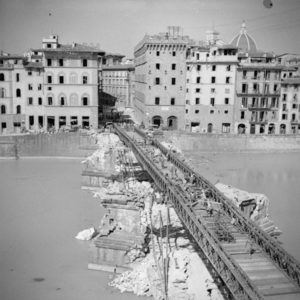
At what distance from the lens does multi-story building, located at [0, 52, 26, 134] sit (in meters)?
29.1

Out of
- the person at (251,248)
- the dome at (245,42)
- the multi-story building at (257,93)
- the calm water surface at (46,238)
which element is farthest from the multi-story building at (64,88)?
the person at (251,248)

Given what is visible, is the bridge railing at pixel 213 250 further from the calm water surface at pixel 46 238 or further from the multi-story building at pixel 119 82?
the multi-story building at pixel 119 82

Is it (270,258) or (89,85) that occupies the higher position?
(89,85)

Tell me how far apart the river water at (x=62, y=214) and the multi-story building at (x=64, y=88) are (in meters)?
4.17

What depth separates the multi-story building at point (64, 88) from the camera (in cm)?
2877

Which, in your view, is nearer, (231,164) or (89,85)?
(231,164)

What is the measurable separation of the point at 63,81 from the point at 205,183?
18.0 metres

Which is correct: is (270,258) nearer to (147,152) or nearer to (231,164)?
(147,152)

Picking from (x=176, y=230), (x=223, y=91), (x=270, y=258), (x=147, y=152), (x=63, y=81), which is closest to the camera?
(x=270, y=258)

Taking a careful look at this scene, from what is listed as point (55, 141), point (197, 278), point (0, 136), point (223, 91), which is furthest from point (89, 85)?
point (197, 278)

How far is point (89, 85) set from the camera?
95.5ft

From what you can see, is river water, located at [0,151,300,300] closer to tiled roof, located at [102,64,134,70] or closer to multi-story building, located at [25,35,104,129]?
multi-story building, located at [25,35,104,129]

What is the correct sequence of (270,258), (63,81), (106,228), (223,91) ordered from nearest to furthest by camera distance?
(270,258), (106,228), (63,81), (223,91)

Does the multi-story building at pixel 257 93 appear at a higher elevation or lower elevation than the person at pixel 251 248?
higher
